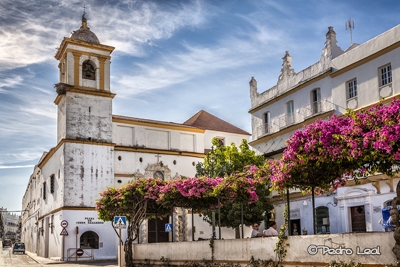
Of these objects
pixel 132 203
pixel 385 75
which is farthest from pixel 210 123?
pixel 385 75

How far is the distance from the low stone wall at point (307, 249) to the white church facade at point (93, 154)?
17.4 meters

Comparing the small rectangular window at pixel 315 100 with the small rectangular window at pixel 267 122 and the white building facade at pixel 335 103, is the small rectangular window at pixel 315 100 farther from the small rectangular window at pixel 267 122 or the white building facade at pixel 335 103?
the small rectangular window at pixel 267 122

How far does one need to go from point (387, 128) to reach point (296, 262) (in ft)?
18.7

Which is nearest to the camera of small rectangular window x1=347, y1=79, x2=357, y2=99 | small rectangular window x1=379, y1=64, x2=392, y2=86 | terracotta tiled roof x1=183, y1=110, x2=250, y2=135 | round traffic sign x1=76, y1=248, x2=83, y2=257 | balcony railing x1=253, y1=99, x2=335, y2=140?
small rectangular window x1=379, y1=64, x2=392, y2=86

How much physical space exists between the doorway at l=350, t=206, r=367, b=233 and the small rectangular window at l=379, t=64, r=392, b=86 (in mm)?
6545

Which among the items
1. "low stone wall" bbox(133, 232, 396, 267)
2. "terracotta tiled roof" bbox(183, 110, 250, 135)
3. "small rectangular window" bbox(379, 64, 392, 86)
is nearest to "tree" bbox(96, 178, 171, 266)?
"low stone wall" bbox(133, 232, 396, 267)

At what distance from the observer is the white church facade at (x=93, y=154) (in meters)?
38.9

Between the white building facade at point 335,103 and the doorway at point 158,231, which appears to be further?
the doorway at point 158,231

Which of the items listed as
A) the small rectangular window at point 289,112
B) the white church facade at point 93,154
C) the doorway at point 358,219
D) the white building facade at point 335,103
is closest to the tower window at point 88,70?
the white church facade at point 93,154

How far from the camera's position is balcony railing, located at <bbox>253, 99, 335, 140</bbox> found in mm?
29508

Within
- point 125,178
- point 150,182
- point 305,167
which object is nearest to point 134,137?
point 125,178

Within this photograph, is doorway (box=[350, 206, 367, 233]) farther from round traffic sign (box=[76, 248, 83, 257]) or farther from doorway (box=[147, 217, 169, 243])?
round traffic sign (box=[76, 248, 83, 257])

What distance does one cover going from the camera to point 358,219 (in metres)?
26.9

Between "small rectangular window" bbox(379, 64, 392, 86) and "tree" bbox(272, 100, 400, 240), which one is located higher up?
"small rectangular window" bbox(379, 64, 392, 86)
